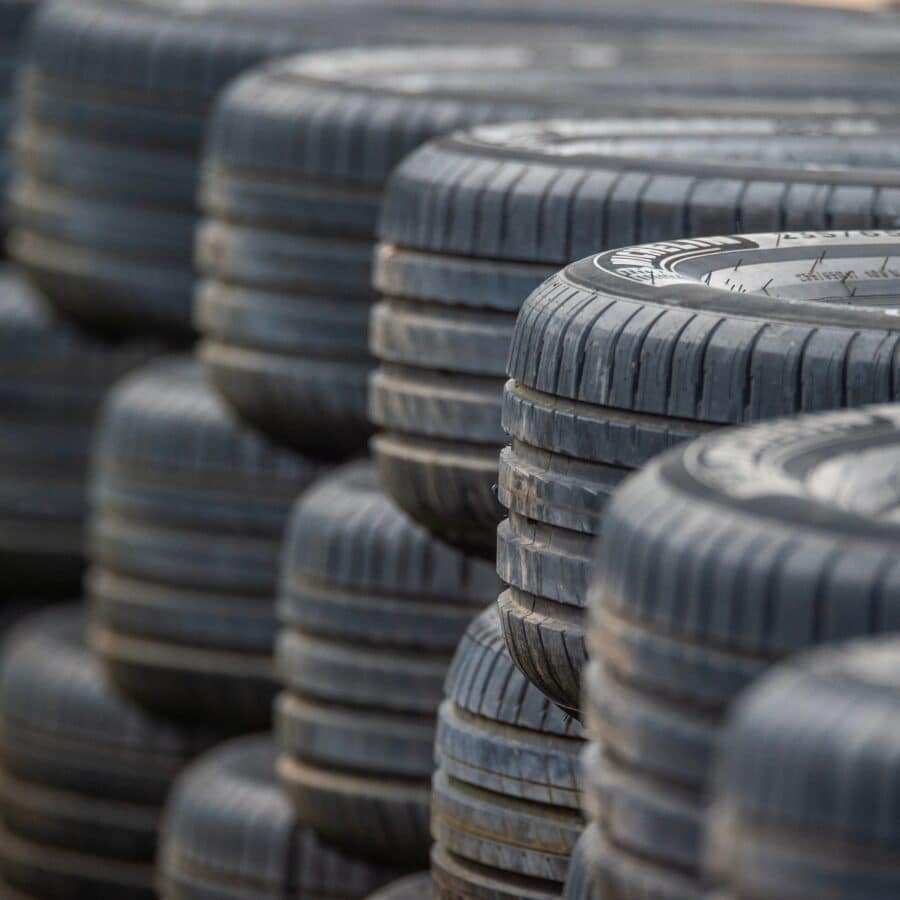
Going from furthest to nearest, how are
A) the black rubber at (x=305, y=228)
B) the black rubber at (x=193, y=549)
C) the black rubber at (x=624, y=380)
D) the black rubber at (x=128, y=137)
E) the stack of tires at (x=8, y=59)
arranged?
1. the stack of tires at (x=8, y=59)
2. the black rubber at (x=128, y=137)
3. the black rubber at (x=193, y=549)
4. the black rubber at (x=305, y=228)
5. the black rubber at (x=624, y=380)

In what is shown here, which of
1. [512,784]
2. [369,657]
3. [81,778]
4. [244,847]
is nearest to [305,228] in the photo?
[369,657]

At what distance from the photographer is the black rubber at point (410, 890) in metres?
6.40

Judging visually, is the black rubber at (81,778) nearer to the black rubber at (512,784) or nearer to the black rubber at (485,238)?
the black rubber at (485,238)

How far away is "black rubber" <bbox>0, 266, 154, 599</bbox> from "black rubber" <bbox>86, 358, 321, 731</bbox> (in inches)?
54.6

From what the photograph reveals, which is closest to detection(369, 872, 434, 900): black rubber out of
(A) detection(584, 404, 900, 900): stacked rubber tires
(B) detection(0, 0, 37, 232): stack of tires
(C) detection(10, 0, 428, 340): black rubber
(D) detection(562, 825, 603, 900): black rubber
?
(D) detection(562, 825, 603, 900): black rubber

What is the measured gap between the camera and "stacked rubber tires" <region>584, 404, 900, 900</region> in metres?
2.65

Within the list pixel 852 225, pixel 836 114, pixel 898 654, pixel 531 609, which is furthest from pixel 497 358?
pixel 898 654

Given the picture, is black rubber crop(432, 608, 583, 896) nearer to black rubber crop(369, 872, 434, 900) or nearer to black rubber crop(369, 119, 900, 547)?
black rubber crop(369, 119, 900, 547)

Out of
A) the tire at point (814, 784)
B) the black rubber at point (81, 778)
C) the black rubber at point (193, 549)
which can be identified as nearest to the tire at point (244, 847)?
the black rubber at point (193, 549)

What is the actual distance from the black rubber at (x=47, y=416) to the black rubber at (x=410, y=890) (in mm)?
3720

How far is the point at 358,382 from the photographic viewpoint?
287 inches

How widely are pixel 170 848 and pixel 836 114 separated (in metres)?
3.00

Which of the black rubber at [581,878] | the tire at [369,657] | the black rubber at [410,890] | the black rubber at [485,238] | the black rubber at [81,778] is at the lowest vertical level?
the black rubber at [81,778]

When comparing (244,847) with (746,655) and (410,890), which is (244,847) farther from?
(746,655)
